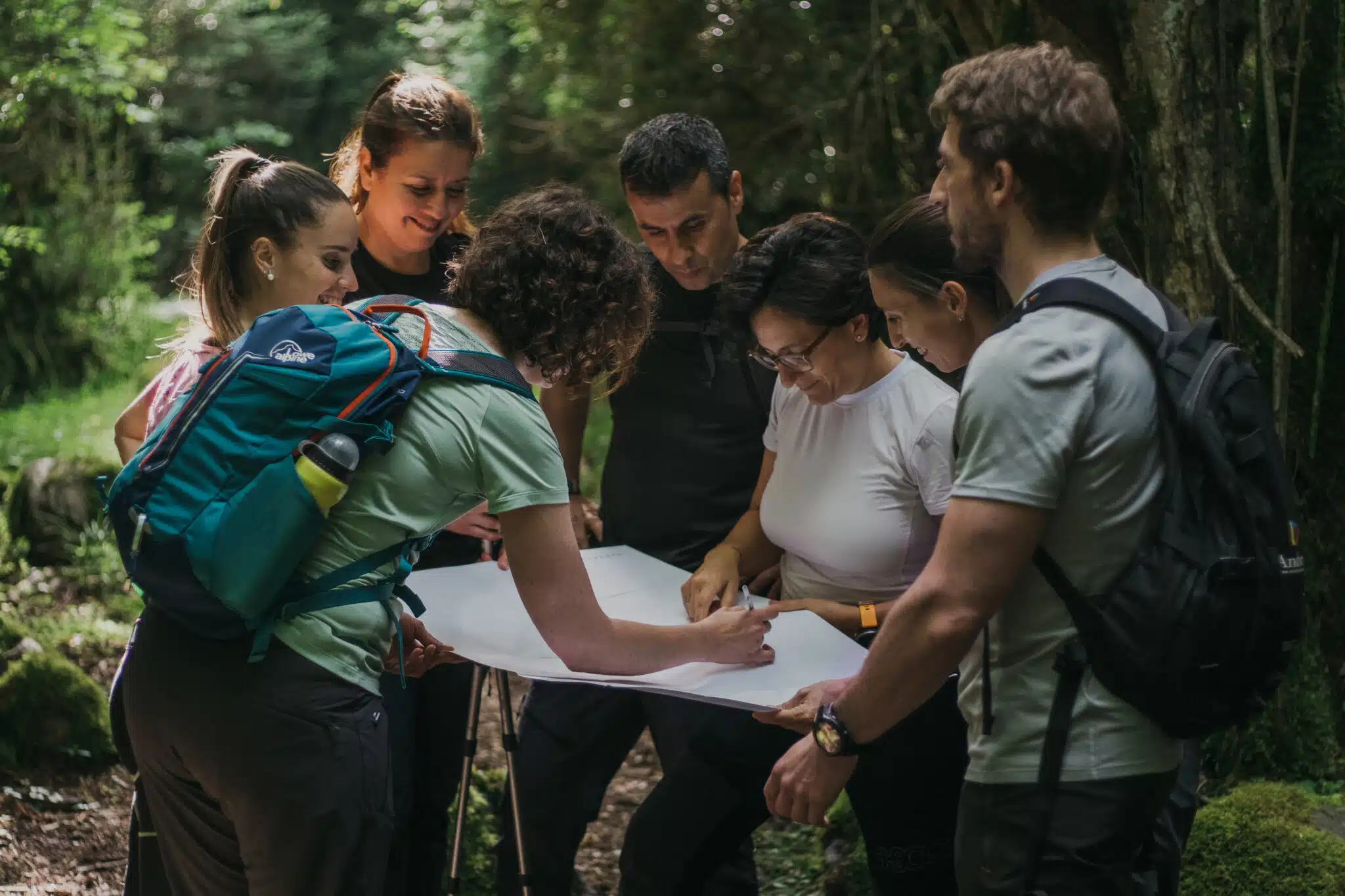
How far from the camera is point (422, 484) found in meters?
2.21

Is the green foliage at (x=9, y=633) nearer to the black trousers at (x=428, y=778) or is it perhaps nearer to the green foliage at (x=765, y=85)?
the black trousers at (x=428, y=778)

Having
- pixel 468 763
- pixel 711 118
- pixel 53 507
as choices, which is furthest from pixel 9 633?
pixel 711 118

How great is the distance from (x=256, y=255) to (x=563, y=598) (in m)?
1.20

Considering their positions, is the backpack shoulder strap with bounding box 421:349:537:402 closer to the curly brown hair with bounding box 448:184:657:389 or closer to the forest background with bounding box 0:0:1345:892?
the curly brown hair with bounding box 448:184:657:389

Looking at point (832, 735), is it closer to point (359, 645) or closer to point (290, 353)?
point (359, 645)

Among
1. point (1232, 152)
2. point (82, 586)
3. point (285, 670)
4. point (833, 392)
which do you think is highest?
point (1232, 152)

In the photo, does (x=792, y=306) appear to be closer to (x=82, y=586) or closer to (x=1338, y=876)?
(x=1338, y=876)

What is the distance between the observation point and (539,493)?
224cm

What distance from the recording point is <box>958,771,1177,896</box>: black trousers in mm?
1967

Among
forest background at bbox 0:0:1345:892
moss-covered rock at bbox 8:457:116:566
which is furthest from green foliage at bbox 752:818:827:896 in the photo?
moss-covered rock at bbox 8:457:116:566

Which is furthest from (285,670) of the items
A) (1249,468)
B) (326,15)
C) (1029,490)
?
(326,15)

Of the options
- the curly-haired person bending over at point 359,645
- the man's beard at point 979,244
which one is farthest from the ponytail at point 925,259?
the curly-haired person bending over at point 359,645

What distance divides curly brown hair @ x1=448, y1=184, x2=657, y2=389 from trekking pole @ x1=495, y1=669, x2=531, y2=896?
3.05ft

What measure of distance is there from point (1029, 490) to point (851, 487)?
103cm
